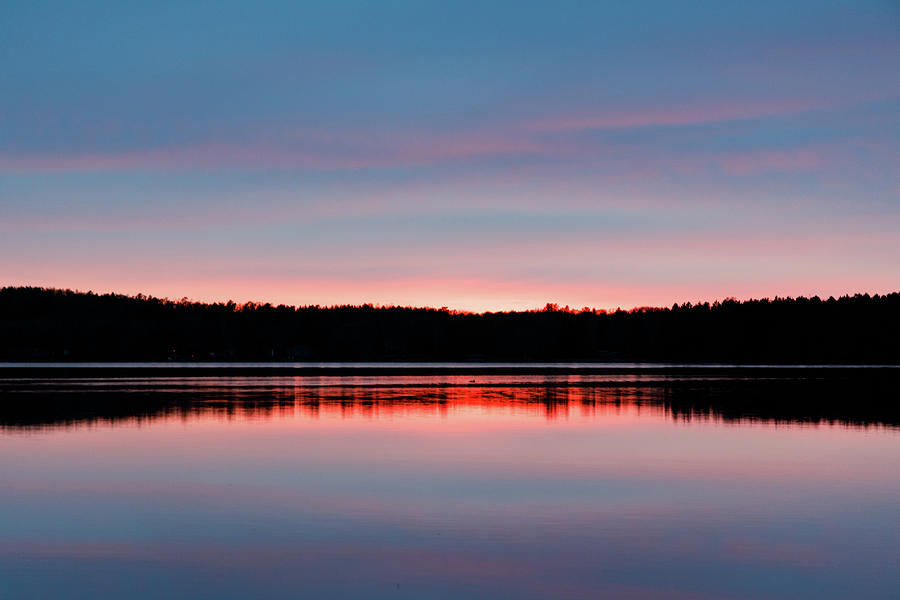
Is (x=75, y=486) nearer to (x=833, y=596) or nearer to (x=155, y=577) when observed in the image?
(x=155, y=577)

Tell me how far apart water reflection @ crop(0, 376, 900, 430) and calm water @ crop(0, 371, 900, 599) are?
2.00 meters

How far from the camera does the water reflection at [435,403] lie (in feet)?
137

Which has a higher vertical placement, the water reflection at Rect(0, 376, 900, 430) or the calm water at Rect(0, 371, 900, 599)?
the water reflection at Rect(0, 376, 900, 430)

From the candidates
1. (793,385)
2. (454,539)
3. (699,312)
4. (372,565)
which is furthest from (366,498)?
(699,312)

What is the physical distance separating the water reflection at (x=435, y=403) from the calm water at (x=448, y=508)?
200 centimetres

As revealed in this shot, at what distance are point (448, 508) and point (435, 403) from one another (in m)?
31.6

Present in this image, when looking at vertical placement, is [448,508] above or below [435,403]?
below

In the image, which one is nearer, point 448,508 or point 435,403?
point 448,508

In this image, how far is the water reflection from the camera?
41750 millimetres

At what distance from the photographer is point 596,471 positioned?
25.0m

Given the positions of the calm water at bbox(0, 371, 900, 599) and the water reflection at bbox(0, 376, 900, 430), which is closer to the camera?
the calm water at bbox(0, 371, 900, 599)

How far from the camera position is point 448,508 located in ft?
64.3

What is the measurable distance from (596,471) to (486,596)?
12279mm

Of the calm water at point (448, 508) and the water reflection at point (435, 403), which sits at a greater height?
the water reflection at point (435, 403)
